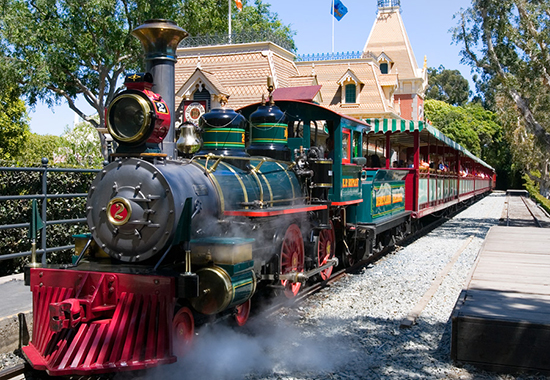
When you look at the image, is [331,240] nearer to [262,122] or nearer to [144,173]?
[262,122]

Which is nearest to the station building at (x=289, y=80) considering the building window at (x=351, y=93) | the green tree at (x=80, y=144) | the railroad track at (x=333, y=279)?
the building window at (x=351, y=93)

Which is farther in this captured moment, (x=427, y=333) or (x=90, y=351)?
(x=427, y=333)

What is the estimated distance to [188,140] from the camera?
5582 millimetres

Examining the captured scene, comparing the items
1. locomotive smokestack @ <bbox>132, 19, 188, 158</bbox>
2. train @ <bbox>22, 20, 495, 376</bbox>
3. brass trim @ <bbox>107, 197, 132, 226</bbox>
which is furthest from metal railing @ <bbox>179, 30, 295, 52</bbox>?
brass trim @ <bbox>107, 197, 132, 226</bbox>

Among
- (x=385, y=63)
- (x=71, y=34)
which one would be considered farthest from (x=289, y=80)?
(x=385, y=63)

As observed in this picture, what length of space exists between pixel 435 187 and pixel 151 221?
13012mm

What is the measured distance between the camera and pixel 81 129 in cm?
3753

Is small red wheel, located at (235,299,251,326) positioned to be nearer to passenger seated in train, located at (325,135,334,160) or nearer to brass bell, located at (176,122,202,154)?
brass bell, located at (176,122,202,154)

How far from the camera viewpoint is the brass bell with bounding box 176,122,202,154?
18.3 feet

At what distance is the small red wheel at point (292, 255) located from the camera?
629cm

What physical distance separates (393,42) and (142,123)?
5363cm

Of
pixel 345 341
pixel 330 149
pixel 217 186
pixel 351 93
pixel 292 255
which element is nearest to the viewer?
pixel 217 186

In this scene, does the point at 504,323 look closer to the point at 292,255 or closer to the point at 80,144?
the point at 292,255

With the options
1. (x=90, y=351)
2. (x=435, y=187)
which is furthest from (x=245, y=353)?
(x=435, y=187)
